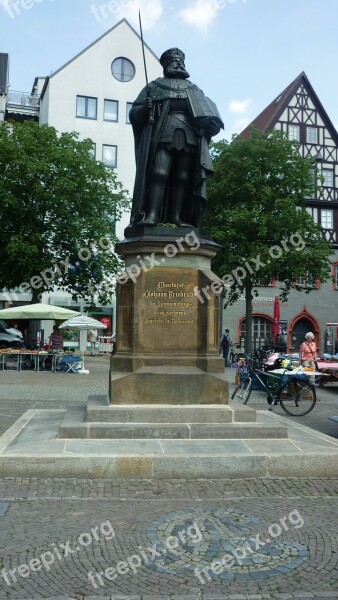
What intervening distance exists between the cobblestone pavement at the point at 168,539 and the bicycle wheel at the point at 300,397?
230 inches

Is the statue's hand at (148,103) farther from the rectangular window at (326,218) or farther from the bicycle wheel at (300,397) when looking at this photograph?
the rectangular window at (326,218)

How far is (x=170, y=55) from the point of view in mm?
9195

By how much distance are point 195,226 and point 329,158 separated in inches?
1324

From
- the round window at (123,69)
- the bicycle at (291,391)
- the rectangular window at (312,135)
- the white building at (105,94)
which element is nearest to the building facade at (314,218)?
the rectangular window at (312,135)

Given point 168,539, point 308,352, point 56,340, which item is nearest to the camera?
point 168,539

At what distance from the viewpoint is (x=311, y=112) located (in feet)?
130

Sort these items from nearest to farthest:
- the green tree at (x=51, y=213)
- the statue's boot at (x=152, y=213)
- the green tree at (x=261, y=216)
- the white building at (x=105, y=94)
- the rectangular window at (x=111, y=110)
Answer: the statue's boot at (x=152, y=213) < the green tree at (x=261, y=216) < the green tree at (x=51, y=213) < the white building at (x=105, y=94) < the rectangular window at (x=111, y=110)

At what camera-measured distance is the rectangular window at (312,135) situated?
3950 cm

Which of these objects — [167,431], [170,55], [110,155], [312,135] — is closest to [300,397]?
[167,431]

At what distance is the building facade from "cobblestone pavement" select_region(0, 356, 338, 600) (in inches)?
1306

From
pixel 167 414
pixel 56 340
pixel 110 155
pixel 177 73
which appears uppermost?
pixel 110 155

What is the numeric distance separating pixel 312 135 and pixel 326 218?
18.0 ft

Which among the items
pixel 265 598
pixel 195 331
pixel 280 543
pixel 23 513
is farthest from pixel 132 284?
pixel 265 598

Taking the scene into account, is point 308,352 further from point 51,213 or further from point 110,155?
point 110,155
